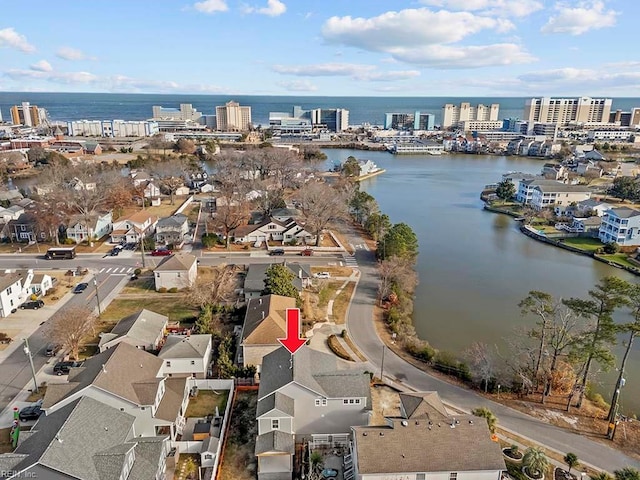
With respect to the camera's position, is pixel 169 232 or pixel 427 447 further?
pixel 169 232

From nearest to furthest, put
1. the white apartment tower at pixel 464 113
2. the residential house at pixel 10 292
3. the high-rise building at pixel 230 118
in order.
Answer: the residential house at pixel 10 292 < the high-rise building at pixel 230 118 < the white apartment tower at pixel 464 113

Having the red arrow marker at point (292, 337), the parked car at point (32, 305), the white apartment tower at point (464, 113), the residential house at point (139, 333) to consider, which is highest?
the white apartment tower at point (464, 113)

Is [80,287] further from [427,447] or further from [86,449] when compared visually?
[427,447]

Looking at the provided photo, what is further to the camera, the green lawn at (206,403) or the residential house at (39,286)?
the residential house at (39,286)

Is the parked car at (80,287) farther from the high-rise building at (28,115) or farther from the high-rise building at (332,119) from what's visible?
the high-rise building at (28,115)

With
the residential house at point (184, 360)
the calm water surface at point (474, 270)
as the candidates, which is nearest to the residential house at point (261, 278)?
the residential house at point (184, 360)

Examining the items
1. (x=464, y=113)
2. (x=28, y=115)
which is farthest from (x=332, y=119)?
(x=28, y=115)
